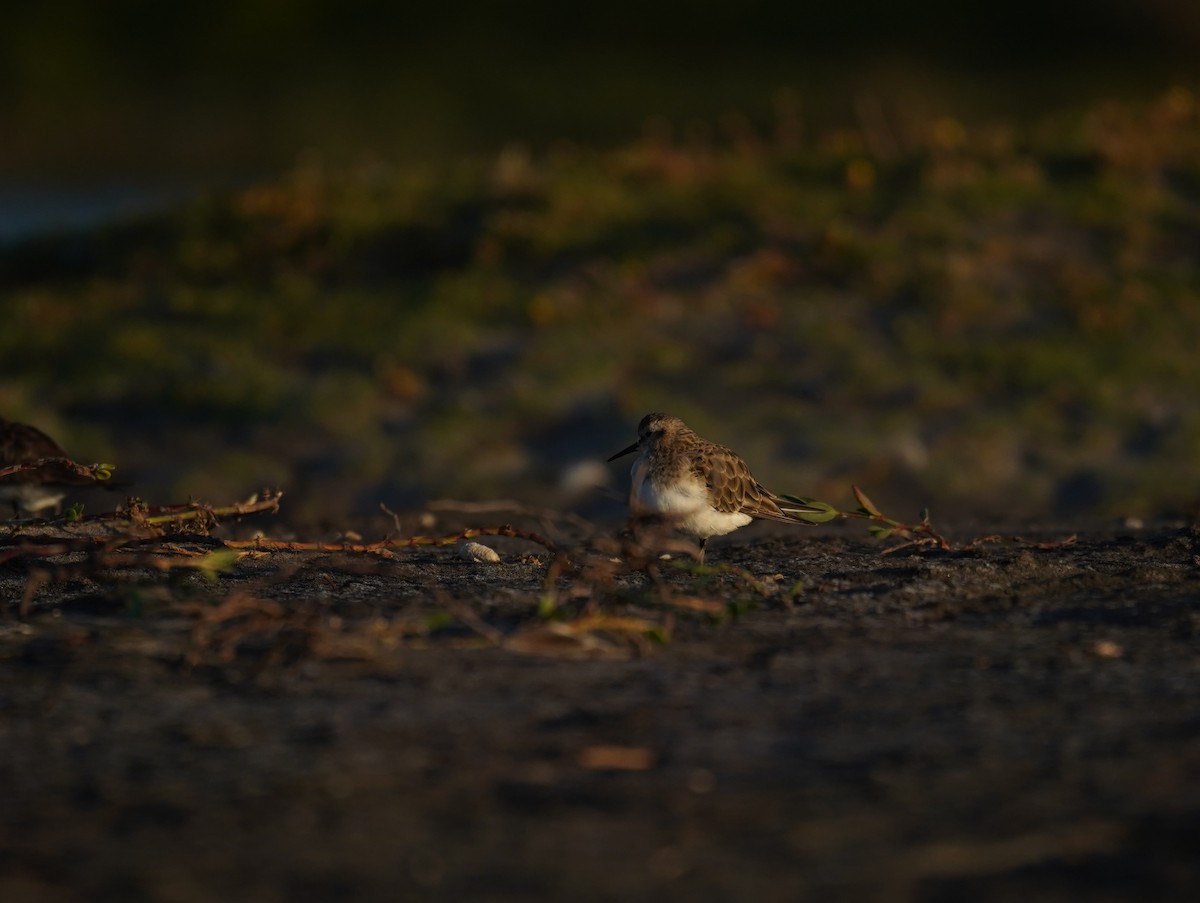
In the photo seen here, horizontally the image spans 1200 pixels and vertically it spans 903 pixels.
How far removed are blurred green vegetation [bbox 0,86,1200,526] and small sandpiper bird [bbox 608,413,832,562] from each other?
246 centimetres

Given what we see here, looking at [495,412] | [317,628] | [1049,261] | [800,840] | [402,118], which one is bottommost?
[800,840]

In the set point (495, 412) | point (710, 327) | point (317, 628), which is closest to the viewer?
point (317, 628)

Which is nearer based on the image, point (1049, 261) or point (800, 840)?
point (800, 840)

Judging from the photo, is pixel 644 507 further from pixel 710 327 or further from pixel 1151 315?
pixel 1151 315

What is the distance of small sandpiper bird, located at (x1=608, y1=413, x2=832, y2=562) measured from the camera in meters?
9.30

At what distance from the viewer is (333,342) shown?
15023mm

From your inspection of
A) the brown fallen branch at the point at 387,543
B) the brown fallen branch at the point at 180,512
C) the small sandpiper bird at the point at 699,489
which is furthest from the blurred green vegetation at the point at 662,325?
the brown fallen branch at the point at 387,543

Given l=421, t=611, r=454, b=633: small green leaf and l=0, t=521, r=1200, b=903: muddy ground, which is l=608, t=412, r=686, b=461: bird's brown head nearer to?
l=0, t=521, r=1200, b=903: muddy ground

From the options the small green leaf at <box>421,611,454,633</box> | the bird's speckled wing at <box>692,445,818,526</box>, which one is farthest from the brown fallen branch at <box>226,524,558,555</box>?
the bird's speckled wing at <box>692,445,818,526</box>

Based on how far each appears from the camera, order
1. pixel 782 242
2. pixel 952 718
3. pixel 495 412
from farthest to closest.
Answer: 1. pixel 782 242
2. pixel 495 412
3. pixel 952 718

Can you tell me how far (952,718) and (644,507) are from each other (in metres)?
3.91

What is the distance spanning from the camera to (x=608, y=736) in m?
5.57

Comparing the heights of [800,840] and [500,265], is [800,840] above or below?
below

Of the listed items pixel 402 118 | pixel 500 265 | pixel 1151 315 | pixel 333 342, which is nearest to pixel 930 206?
pixel 1151 315
